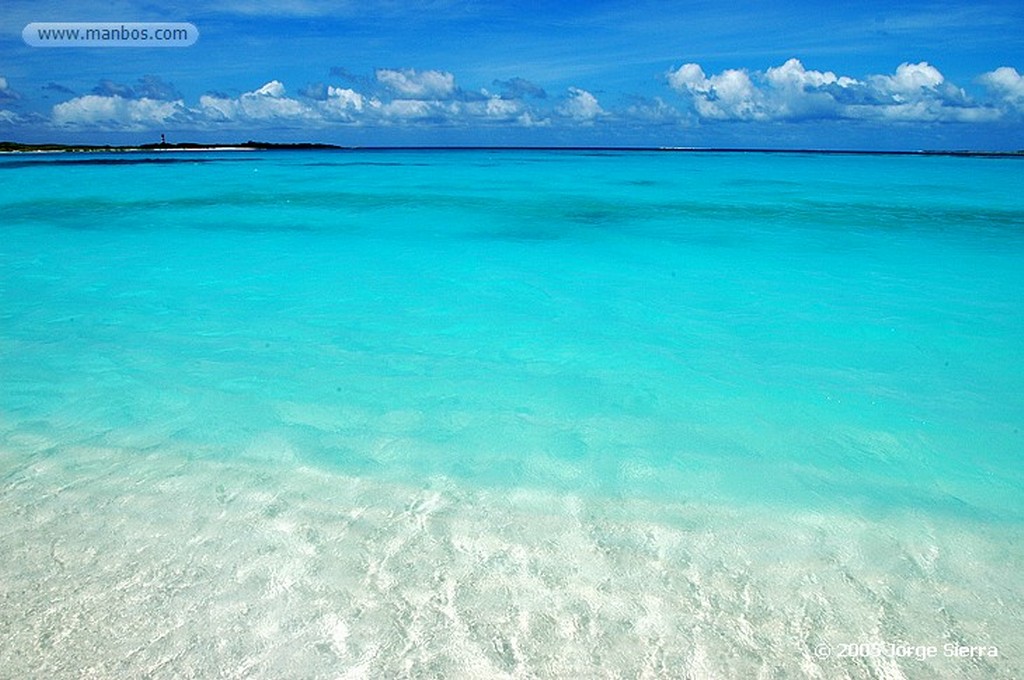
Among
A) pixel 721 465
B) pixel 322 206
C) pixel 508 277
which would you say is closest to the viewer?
pixel 721 465

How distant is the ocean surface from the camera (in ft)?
8.07

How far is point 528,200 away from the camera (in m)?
22.9

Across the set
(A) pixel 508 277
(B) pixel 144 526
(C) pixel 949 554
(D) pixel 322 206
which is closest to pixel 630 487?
(C) pixel 949 554

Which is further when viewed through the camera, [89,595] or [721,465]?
[721,465]

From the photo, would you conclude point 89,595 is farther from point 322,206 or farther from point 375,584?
point 322,206

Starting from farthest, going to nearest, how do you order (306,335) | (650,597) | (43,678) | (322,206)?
(322,206) < (306,335) < (650,597) < (43,678)

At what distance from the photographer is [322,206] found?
20.7 meters

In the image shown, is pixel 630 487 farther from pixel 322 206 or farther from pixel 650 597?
pixel 322 206

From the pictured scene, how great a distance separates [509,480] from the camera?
12.0ft

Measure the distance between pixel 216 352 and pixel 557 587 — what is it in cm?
443

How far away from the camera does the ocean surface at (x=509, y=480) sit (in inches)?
96.9

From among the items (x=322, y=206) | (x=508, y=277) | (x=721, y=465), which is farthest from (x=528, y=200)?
(x=721, y=465)

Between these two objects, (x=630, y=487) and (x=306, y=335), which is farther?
(x=306, y=335)

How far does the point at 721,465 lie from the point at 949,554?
1.21m
